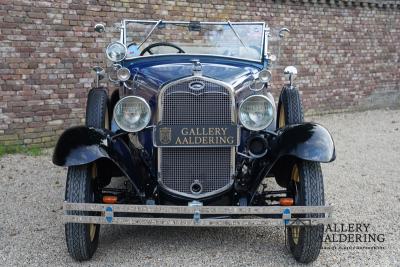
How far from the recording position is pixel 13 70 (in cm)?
647

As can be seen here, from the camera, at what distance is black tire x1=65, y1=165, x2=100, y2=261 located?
3234 mm

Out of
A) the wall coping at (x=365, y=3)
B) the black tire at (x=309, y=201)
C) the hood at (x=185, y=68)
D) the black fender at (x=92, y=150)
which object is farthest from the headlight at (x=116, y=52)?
the wall coping at (x=365, y=3)

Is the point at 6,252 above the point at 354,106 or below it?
below

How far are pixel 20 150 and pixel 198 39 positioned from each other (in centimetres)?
330

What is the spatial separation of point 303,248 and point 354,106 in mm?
8710

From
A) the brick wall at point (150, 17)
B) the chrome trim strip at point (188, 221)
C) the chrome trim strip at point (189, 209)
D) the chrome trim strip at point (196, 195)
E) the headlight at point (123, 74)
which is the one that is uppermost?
the brick wall at point (150, 17)

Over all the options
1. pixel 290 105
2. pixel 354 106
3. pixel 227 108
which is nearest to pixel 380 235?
pixel 290 105

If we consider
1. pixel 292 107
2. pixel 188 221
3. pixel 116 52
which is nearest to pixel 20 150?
pixel 116 52

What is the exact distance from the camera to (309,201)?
3252 millimetres

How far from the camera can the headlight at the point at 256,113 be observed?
3.37 meters

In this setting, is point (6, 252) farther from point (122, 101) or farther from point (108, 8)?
point (108, 8)

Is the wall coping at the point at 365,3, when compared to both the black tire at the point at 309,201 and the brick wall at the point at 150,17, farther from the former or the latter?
the black tire at the point at 309,201

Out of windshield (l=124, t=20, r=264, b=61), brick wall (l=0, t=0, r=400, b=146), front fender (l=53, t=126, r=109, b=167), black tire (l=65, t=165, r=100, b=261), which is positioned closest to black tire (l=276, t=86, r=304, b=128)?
windshield (l=124, t=20, r=264, b=61)

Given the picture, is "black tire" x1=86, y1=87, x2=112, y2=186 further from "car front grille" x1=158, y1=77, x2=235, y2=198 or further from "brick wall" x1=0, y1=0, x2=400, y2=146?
"brick wall" x1=0, y1=0, x2=400, y2=146
